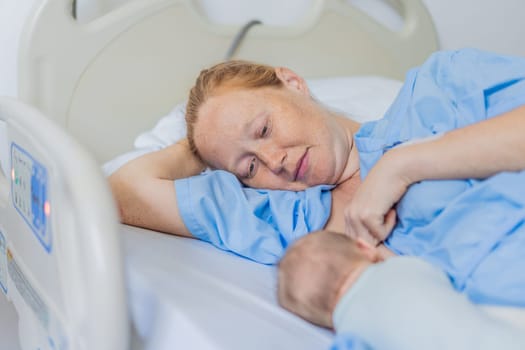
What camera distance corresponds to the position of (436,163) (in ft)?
3.20

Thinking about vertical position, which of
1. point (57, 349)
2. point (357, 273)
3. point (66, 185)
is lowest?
point (57, 349)

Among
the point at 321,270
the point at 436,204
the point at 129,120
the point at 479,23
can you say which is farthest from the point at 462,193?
the point at 479,23

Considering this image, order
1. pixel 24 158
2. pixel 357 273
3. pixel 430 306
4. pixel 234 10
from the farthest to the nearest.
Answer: pixel 234 10 → pixel 24 158 → pixel 357 273 → pixel 430 306

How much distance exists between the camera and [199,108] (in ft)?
4.25

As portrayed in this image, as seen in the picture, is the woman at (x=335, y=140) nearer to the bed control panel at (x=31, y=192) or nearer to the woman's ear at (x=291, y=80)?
the woman's ear at (x=291, y=80)

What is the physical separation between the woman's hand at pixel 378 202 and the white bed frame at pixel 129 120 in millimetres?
182

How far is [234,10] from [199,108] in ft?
2.39

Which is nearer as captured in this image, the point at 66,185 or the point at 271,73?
the point at 66,185

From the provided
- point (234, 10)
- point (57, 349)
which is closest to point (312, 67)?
point (234, 10)

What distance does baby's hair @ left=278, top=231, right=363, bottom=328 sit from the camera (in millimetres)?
812

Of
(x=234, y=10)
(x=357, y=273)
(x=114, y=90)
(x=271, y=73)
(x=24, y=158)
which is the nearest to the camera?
(x=357, y=273)

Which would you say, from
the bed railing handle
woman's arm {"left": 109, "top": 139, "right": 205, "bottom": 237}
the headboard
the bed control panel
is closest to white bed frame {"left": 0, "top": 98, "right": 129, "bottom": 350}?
the bed control panel

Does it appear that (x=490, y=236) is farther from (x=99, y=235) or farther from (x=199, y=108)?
(x=199, y=108)

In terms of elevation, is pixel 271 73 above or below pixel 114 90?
above
